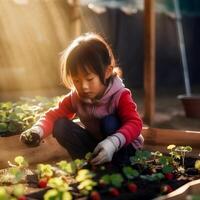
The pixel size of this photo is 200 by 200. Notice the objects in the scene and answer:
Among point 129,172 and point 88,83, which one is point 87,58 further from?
point 129,172

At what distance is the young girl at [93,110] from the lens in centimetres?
322

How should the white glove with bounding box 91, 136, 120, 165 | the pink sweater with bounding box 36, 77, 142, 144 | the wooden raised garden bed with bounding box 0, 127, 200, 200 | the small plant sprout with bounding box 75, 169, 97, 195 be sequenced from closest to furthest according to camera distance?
the small plant sprout with bounding box 75, 169, 97, 195 → the wooden raised garden bed with bounding box 0, 127, 200, 200 → the white glove with bounding box 91, 136, 120, 165 → the pink sweater with bounding box 36, 77, 142, 144

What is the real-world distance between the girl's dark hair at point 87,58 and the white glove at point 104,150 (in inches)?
16.3

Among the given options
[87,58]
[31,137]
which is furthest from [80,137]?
[87,58]

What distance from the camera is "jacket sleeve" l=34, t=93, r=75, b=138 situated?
3.56m

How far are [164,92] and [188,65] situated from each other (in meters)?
1.69

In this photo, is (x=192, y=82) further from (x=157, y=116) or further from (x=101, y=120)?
(x=101, y=120)

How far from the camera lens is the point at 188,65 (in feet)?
45.3

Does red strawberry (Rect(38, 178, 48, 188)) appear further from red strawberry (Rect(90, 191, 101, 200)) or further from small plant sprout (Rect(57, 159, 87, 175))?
red strawberry (Rect(90, 191, 101, 200))

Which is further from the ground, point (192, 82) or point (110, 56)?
point (110, 56)

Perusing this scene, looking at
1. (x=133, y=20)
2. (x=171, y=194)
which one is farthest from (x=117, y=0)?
(x=171, y=194)

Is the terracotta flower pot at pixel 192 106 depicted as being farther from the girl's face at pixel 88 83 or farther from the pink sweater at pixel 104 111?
the girl's face at pixel 88 83

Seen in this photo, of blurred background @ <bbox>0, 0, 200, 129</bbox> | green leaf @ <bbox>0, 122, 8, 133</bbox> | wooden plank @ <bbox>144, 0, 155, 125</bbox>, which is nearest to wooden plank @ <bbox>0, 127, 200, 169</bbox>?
green leaf @ <bbox>0, 122, 8, 133</bbox>

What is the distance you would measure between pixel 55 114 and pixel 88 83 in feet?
1.64
